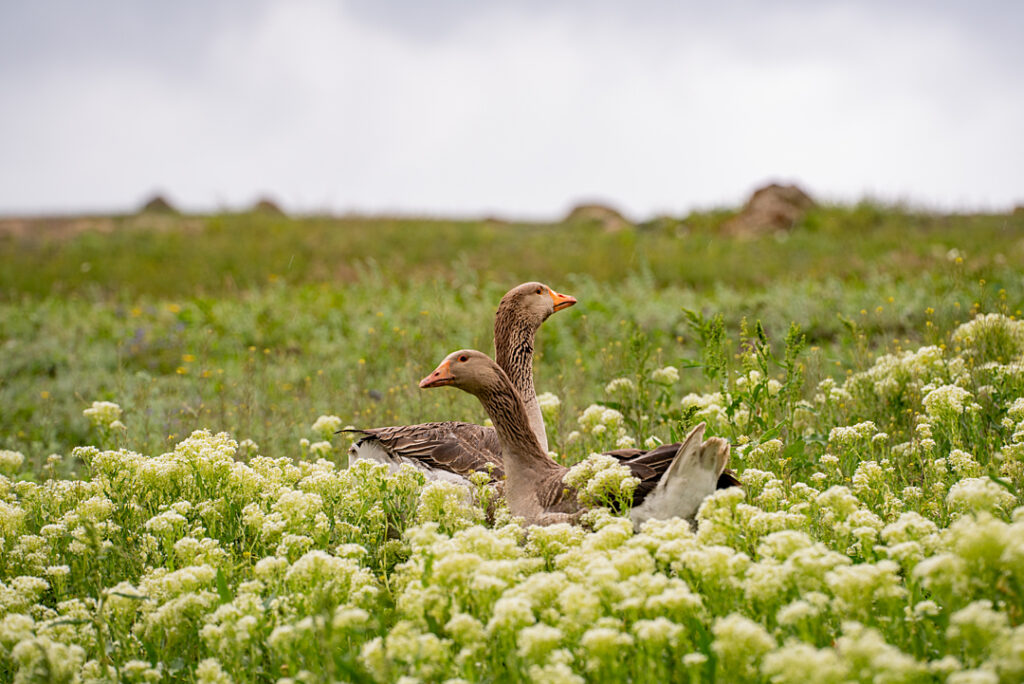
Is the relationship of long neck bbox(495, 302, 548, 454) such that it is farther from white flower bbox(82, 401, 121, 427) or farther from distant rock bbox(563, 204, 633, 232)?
distant rock bbox(563, 204, 633, 232)

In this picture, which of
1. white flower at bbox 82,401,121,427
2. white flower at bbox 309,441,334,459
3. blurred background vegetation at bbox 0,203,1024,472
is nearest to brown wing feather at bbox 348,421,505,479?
white flower at bbox 309,441,334,459

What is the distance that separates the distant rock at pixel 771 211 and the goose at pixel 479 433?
1859 cm

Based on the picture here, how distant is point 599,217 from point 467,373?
25.2 meters

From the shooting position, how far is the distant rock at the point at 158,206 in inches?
1243

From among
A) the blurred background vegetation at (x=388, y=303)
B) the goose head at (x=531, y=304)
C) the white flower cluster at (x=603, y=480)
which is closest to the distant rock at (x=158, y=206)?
the blurred background vegetation at (x=388, y=303)

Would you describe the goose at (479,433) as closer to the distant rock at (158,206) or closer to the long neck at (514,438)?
the long neck at (514,438)

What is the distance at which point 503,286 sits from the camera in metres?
15.0

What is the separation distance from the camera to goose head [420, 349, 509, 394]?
4.87 m

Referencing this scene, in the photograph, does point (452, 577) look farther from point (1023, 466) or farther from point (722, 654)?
point (1023, 466)

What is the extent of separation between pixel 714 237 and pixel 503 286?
10272mm

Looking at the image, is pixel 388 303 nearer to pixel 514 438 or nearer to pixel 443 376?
pixel 443 376

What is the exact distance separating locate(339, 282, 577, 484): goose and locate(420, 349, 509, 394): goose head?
0.40 metres

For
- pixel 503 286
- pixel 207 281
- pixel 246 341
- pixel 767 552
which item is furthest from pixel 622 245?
pixel 767 552

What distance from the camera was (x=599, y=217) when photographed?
29469 mm
